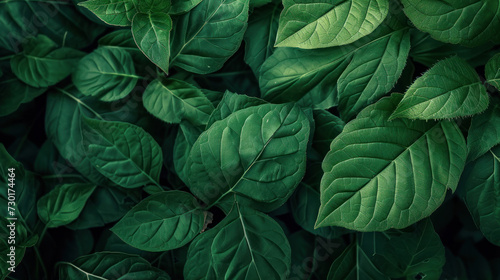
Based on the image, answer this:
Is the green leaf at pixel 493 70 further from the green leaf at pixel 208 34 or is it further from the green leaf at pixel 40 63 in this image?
the green leaf at pixel 40 63

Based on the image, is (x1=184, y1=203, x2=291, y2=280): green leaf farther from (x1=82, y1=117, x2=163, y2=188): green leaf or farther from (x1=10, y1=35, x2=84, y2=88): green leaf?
(x1=10, y1=35, x2=84, y2=88): green leaf

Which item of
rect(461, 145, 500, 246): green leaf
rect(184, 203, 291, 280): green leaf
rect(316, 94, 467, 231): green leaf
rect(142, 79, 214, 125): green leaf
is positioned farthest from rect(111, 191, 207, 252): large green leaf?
rect(461, 145, 500, 246): green leaf

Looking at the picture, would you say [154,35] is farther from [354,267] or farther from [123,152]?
[354,267]

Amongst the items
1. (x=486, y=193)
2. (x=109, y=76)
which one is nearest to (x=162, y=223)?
(x=109, y=76)

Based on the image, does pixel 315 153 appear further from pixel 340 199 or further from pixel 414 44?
pixel 414 44

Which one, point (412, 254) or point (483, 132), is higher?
point (483, 132)

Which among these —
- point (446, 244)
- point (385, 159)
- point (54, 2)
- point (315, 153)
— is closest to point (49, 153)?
point (54, 2)

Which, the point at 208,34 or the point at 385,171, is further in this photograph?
the point at 208,34

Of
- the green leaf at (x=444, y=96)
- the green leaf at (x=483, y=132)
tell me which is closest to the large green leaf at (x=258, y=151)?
the green leaf at (x=444, y=96)
